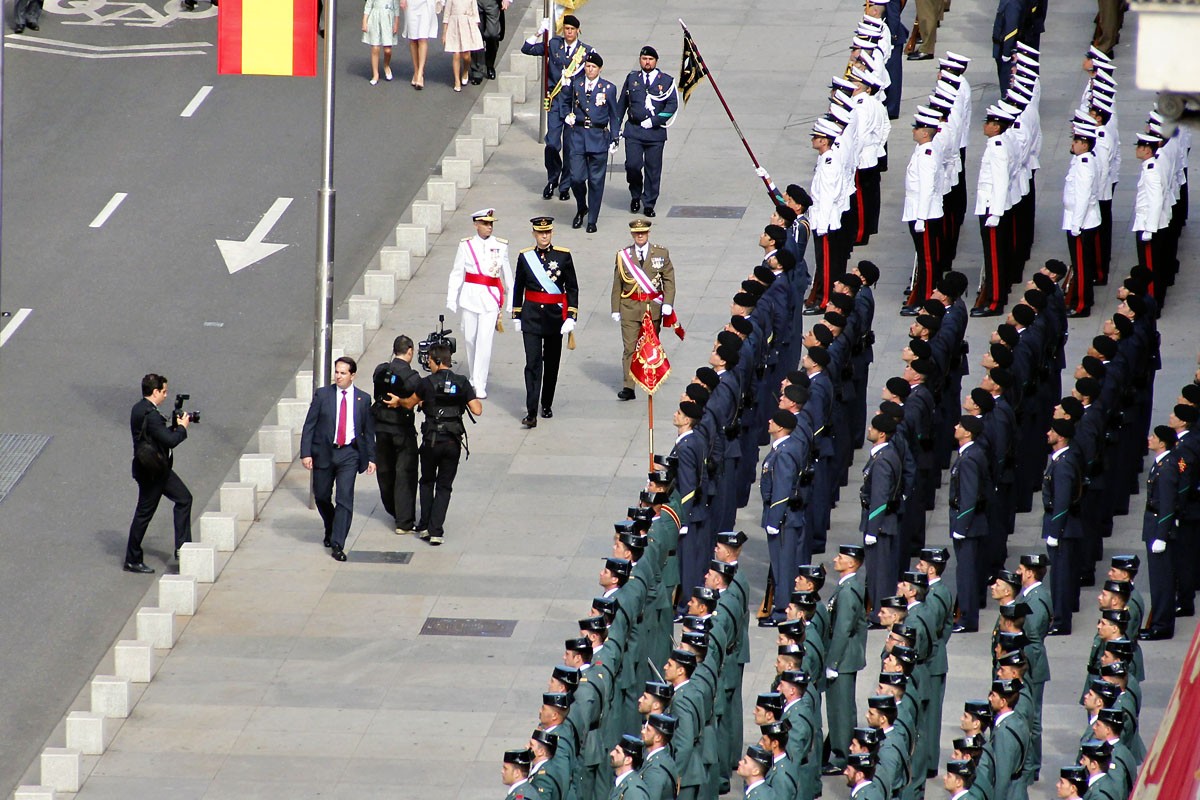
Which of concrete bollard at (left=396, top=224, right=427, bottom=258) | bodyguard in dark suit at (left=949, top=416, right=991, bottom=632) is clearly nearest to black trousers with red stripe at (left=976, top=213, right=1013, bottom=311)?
bodyguard in dark suit at (left=949, top=416, right=991, bottom=632)

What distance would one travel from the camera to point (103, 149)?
85.1 ft

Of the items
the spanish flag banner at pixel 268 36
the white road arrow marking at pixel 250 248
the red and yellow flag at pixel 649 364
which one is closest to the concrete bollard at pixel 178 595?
the red and yellow flag at pixel 649 364

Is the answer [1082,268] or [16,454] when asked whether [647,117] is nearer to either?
[1082,268]

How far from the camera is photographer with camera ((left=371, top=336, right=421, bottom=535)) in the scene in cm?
1744

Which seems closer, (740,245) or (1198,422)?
(1198,422)

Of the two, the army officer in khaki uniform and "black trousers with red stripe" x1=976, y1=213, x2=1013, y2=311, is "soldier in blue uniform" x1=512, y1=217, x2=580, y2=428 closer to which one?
the army officer in khaki uniform

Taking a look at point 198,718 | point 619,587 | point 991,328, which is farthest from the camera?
point 991,328

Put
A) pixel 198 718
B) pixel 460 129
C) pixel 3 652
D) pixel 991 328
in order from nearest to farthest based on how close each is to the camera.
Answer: pixel 198 718 < pixel 3 652 < pixel 991 328 < pixel 460 129

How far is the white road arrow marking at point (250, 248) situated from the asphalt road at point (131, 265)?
0.10 metres

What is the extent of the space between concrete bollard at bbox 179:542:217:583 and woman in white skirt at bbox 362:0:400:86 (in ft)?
34.9

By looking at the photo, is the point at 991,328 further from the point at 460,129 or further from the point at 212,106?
the point at 212,106

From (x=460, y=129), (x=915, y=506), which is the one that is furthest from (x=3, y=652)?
(x=460, y=129)

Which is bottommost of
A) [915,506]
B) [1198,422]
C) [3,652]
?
[3,652]

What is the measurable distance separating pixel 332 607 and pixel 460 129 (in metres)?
9.83
